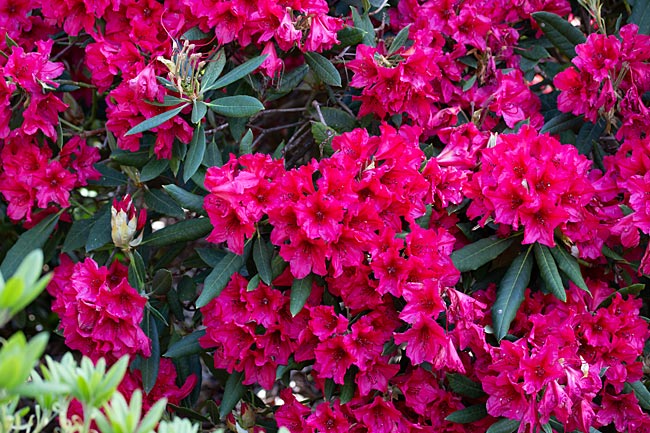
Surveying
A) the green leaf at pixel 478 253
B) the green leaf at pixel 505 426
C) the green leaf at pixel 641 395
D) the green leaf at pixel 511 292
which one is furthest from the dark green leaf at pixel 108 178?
the green leaf at pixel 641 395

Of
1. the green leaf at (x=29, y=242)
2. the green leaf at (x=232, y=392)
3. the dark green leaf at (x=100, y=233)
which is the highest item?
the dark green leaf at (x=100, y=233)

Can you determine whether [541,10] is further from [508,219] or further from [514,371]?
[514,371]

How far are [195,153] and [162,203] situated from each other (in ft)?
0.91

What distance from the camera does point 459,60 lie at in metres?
2.19

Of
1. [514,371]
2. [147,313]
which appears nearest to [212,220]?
[147,313]

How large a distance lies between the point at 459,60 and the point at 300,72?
0.43 metres

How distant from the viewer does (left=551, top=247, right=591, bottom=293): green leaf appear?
181cm

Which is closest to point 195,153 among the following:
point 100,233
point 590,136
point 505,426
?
point 100,233

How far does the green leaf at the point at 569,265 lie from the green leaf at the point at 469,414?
1.10ft

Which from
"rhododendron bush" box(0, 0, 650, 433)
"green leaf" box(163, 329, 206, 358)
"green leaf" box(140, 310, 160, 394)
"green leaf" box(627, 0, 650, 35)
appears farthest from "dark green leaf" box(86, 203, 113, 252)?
"green leaf" box(627, 0, 650, 35)

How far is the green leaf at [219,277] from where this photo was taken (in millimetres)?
1814

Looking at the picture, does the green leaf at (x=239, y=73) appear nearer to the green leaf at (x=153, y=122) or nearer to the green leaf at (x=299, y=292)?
the green leaf at (x=153, y=122)

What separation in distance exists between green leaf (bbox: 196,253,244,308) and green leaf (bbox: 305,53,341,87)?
50 cm

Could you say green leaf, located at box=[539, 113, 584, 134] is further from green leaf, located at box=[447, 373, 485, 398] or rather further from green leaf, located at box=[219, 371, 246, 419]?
green leaf, located at box=[219, 371, 246, 419]
